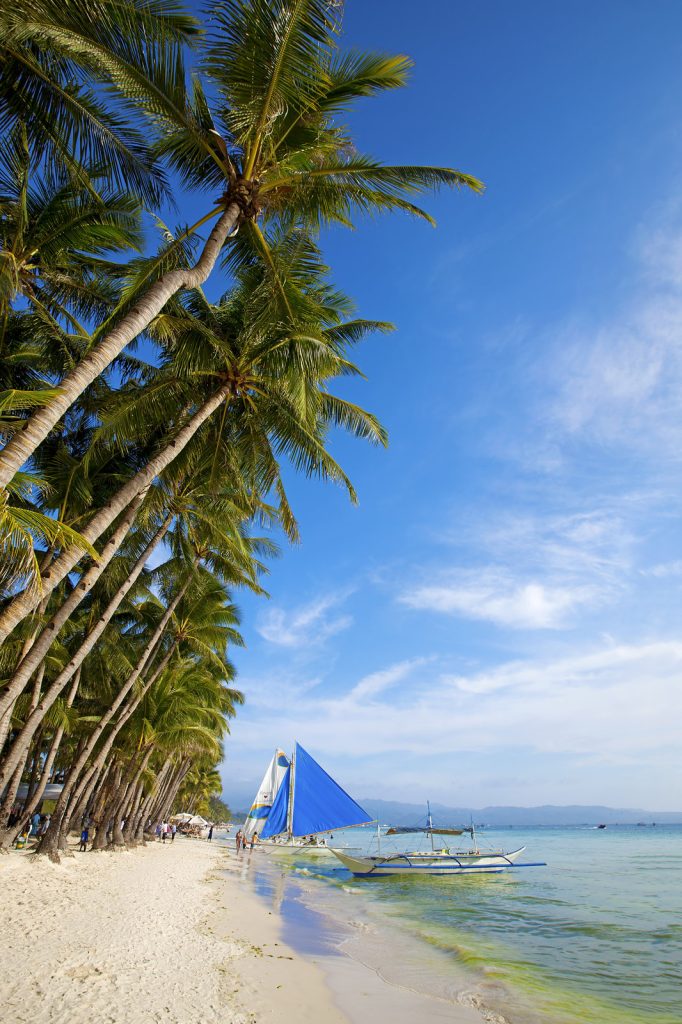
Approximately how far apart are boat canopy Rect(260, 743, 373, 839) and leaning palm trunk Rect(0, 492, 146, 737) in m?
15.2

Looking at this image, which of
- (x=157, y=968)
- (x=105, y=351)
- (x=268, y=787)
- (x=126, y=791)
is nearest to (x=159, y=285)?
(x=105, y=351)

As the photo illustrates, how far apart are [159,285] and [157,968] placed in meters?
8.12

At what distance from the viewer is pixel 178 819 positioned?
5459 centimetres

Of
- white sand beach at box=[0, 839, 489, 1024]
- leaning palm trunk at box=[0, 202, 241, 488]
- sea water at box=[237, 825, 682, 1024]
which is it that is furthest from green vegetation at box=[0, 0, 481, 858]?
sea water at box=[237, 825, 682, 1024]

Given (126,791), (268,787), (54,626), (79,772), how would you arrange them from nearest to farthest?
(54,626) < (79,772) < (126,791) < (268,787)

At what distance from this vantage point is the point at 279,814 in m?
23.5

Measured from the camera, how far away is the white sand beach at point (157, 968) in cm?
511

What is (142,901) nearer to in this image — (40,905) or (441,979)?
(40,905)

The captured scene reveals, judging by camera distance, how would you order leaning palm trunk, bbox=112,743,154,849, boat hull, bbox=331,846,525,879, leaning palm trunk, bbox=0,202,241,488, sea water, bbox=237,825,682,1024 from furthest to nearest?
boat hull, bbox=331,846,525,879, leaning palm trunk, bbox=112,743,154,849, sea water, bbox=237,825,682,1024, leaning palm trunk, bbox=0,202,241,488

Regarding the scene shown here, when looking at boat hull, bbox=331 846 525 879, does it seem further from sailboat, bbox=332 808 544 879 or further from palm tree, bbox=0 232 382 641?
palm tree, bbox=0 232 382 641

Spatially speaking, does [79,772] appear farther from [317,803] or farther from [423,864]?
[423,864]

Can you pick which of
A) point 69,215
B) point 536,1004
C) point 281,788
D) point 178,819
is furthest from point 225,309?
point 178,819

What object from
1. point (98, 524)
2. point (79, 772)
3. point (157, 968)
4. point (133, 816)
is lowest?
point (157, 968)

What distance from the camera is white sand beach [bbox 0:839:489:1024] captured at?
5113 millimetres
